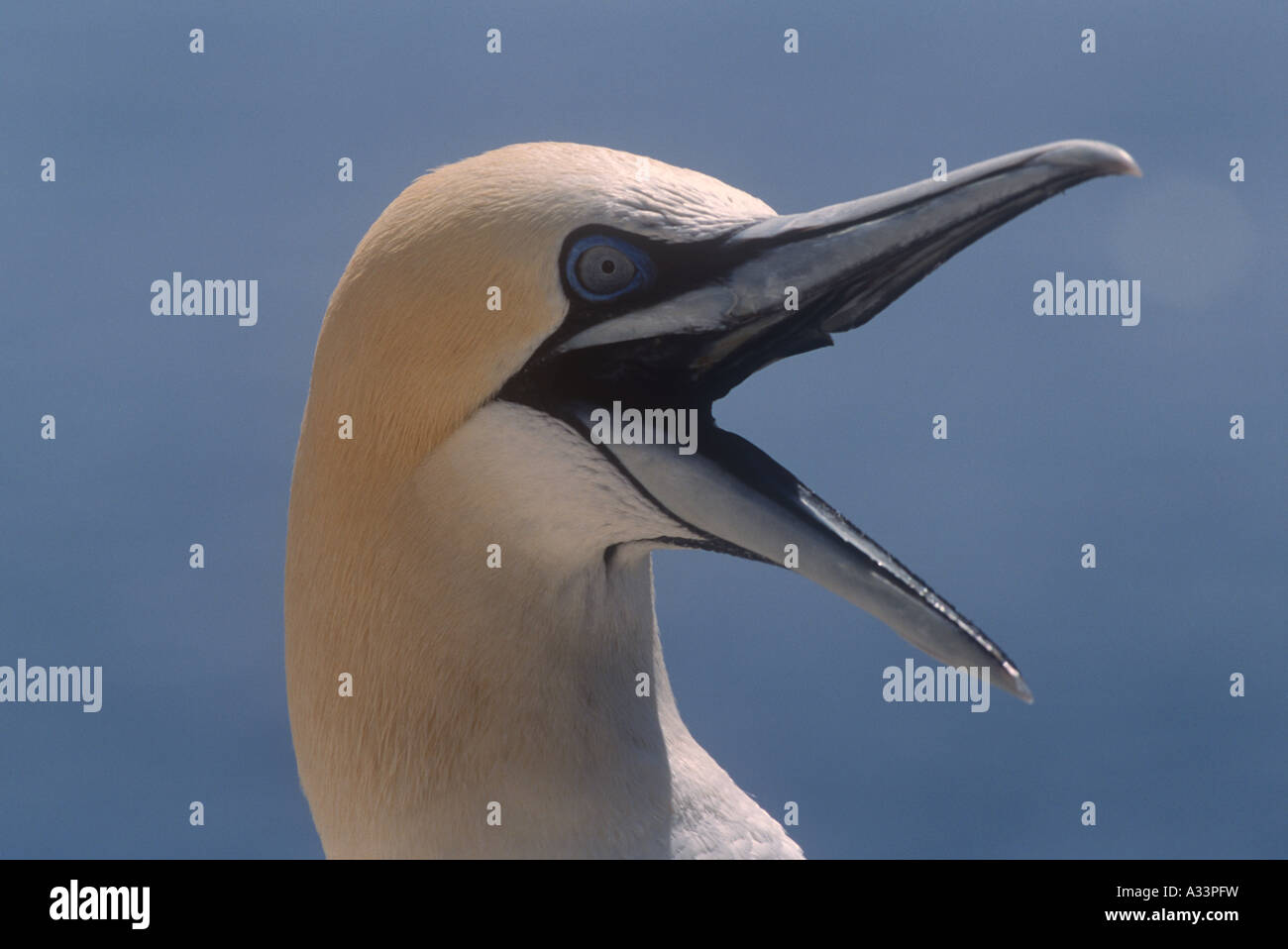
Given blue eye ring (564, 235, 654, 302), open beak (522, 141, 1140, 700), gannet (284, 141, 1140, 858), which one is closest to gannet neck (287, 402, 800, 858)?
gannet (284, 141, 1140, 858)

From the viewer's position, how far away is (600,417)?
11.0 feet

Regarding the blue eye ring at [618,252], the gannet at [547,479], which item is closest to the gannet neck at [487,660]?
the gannet at [547,479]

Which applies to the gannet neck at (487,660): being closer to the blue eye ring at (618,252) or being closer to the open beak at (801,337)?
the open beak at (801,337)

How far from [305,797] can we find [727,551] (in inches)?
57.0

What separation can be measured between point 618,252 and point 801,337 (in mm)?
522

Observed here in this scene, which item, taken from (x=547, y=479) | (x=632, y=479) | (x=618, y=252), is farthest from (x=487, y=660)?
(x=618, y=252)

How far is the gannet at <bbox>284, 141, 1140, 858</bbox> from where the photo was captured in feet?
10.6

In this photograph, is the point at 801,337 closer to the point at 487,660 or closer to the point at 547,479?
the point at 547,479

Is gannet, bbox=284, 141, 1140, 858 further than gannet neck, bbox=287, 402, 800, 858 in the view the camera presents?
No

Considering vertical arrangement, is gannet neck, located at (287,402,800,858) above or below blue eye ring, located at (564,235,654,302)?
below

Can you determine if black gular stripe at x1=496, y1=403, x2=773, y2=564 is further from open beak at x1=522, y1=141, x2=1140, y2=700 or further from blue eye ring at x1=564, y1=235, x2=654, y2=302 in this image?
blue eye ring at x1=564, y1=235, x2=654, y2=302

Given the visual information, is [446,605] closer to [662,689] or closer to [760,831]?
[662,689]

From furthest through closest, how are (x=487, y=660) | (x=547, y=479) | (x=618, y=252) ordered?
(x=487, y=660) → (x=547, y=479) → (x=618, y=252)

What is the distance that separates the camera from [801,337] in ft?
11.2
